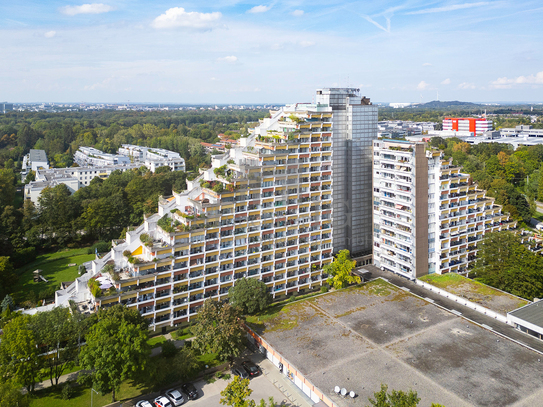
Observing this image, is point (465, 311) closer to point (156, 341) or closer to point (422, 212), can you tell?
point (422, 212)

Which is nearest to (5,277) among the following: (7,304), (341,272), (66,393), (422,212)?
(7,304)

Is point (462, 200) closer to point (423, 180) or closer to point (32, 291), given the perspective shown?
point (423, 180)

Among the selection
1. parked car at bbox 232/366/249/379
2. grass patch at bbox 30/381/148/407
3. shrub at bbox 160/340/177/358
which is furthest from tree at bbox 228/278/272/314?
grass patch at bbox 30/381/148/407

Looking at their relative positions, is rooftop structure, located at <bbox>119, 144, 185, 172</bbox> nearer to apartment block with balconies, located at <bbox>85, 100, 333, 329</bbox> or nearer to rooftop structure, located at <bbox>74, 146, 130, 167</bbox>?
rooftop structure, located at <bbox>74, 146, 130, 167</bbox>

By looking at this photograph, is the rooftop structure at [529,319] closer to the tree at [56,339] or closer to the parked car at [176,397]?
the parked car at [176,397]

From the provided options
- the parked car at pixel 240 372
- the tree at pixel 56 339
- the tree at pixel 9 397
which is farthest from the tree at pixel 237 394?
the tree at pixel 56 339

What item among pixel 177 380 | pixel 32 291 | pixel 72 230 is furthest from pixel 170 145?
pixel 177 380
